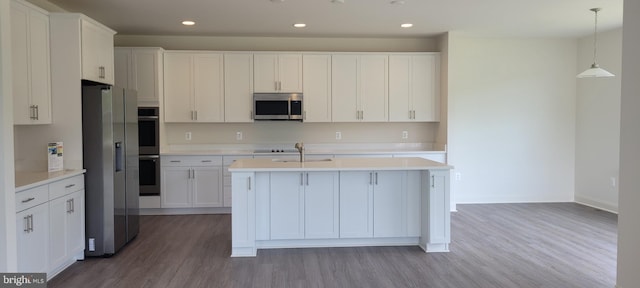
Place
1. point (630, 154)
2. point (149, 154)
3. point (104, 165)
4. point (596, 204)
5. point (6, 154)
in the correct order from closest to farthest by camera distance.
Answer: point (6, 154) < point (630, 154) < point (104, 165) < point (149, 154) < point (596, 204)

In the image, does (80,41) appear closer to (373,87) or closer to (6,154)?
(6,154)

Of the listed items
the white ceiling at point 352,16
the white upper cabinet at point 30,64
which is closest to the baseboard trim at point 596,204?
the white ceiling at point 352,16

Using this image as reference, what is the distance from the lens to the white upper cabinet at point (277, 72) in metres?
6.32

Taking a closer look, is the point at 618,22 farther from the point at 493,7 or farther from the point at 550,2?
the point at 493,7

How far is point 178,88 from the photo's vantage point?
6.24m

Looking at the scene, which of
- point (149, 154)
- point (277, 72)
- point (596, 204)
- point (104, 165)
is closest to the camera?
point (104, 165)

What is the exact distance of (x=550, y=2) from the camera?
4.71m

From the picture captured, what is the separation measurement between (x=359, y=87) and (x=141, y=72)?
3199 millimetres

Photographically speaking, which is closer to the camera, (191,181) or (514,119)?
(191,181)

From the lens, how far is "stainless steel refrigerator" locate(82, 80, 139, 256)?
13.1ft

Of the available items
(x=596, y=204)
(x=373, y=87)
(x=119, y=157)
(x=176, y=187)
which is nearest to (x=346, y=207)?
(x=119, y=157)

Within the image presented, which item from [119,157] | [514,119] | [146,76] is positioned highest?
[146,76]

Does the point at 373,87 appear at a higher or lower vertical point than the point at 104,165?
higher

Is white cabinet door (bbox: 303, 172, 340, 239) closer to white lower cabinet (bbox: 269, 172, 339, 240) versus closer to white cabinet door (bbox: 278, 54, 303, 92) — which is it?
white lower cabinet (bbox: 269, 172, 339, 240)
